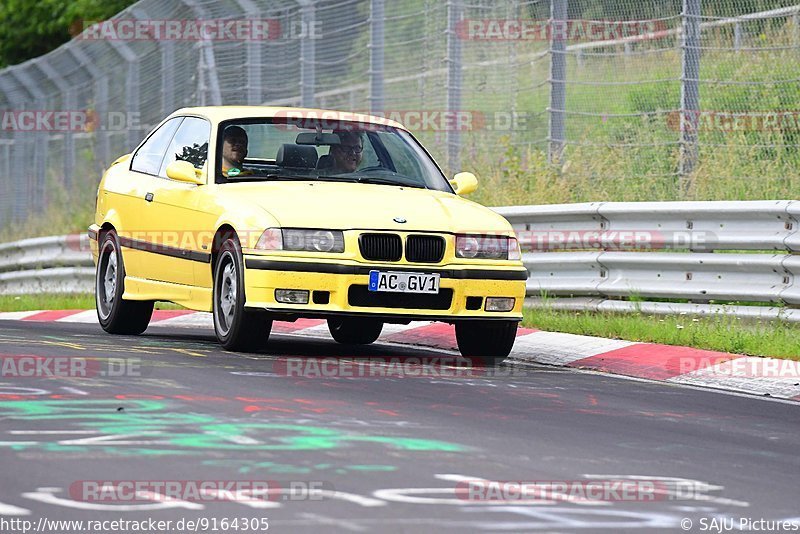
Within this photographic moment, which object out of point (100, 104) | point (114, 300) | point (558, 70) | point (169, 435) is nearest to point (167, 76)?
point (100, 104)

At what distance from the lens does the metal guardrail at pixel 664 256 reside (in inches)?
475

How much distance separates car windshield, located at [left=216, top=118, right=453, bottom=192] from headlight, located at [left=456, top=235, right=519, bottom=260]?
3.42 ft

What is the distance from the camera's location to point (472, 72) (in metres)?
17.7

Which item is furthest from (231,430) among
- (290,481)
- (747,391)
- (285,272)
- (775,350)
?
(775,350)

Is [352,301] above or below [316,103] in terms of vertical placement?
below

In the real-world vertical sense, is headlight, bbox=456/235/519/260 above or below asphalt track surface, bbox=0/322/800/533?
above

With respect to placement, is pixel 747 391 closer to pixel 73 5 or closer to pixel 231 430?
pixel 231 430

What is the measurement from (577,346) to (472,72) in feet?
21.3

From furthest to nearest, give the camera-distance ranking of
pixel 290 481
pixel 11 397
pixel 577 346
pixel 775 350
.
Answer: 1. pixel 577 346
2. pixel 775 350
3. pixel 11 397
4. pixel 290 481

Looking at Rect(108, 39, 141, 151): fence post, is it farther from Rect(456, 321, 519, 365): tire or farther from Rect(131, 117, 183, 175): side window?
Rect(456, 321, 519, 365): tire

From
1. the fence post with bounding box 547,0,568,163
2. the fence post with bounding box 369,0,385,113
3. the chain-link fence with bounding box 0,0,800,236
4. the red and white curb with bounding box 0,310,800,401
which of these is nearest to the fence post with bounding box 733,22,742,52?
the chain-link fence with bounding box 0,0,800,236

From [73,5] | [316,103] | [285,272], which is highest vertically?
[73,5]

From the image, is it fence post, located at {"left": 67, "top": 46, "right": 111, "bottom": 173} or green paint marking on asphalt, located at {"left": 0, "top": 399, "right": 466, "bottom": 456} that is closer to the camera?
green paint marking on asphalt, located at {"left": 0, "top": 399, "right": 466, "bottom": 456}

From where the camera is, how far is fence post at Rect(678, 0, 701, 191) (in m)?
15.1
